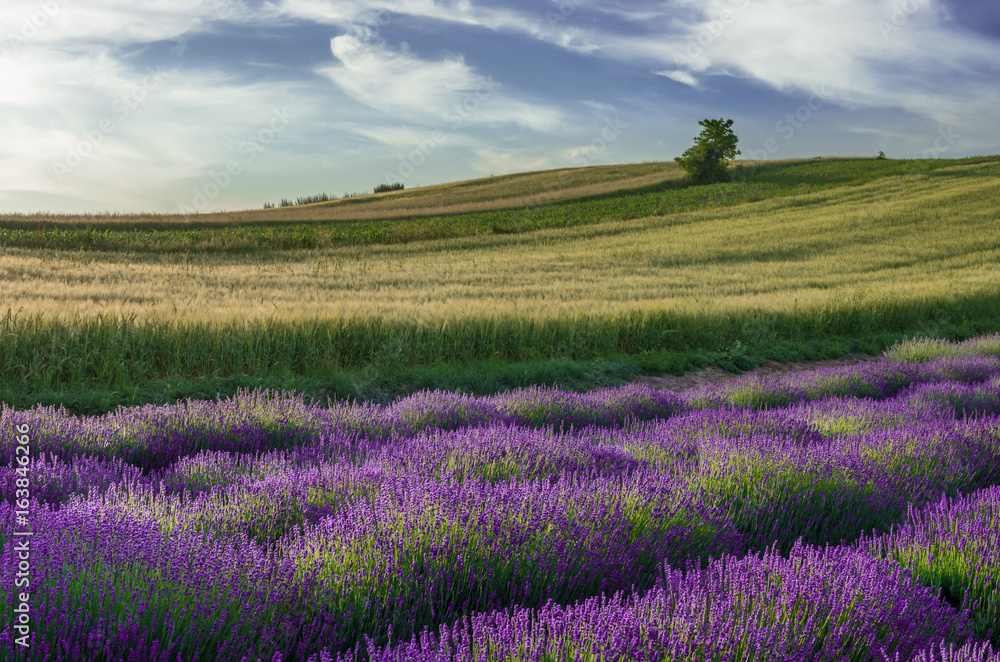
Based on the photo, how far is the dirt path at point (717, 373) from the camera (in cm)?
893

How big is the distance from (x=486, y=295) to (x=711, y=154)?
46.2m

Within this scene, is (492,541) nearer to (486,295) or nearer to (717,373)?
(717,373)

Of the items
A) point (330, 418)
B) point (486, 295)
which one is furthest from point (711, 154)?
point (330, 418)

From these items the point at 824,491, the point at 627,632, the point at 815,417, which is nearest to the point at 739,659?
the point at 627,632

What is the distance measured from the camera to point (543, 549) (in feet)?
8.00

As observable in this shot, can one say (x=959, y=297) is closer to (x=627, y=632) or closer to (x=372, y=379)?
(x=372, y=379)

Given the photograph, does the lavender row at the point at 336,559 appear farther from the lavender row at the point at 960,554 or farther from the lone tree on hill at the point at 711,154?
the lone tree on hill at the point at 711,154

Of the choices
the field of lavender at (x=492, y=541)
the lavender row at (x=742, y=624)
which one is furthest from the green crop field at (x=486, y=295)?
the lavender row at (x=742, y=624)

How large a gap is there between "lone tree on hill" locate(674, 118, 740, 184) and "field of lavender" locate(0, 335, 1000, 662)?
52.4 metres

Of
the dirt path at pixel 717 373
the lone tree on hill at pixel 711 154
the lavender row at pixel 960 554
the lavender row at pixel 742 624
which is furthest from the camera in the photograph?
the lone tree on hill at pixel 711 154

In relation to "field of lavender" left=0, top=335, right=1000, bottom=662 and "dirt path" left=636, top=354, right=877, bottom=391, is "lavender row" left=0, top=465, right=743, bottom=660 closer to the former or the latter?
"field of lavender" left=0, top=335, right=1000, bottom=662

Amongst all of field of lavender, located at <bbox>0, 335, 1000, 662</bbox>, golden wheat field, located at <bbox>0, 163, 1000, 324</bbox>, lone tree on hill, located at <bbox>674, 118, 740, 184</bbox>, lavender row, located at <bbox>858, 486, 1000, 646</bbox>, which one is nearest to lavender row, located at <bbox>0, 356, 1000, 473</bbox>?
field of lavender, located at <bbox>0, 335, 1000, 662</bbox>

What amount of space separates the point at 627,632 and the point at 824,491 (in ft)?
7.30

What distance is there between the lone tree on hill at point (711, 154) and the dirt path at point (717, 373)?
45.2 metres
